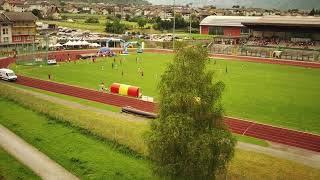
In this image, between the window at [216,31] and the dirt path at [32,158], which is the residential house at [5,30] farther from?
the dirt path at [32,158]

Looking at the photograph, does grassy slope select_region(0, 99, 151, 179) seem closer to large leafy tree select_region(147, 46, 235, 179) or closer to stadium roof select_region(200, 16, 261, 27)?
large leafy tree select_region(147, 46, 235, 179)

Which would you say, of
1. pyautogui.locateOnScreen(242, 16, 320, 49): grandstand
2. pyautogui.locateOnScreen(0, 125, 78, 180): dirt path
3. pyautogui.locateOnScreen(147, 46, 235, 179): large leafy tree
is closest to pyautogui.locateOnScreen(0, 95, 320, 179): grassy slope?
pyautogui.locateOnScreen(0, 125, 78, 180): dirt path

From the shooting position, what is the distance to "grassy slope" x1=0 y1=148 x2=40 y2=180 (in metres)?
20.1

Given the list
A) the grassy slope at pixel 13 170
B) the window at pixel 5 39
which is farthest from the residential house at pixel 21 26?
the grassy slope at pixel 13 170

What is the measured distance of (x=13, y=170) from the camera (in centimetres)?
2086

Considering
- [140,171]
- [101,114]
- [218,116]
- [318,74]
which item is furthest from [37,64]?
[218,116]

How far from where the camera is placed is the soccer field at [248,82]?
108 ft

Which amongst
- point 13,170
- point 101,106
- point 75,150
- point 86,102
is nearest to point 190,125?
point 13,170

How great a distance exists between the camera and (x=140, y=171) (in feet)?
69.0

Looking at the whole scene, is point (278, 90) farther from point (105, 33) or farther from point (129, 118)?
point (105, 33)

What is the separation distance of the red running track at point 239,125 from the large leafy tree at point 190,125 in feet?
39.4

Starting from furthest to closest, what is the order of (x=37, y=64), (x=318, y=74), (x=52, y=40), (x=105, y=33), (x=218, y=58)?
(x=105, y=33)
(x=52, y=40)
(x=218, y=58)
(x=37, y=64)
(x=318, y=74)

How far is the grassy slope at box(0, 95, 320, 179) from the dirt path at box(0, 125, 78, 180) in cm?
42

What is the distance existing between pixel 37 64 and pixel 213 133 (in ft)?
162
